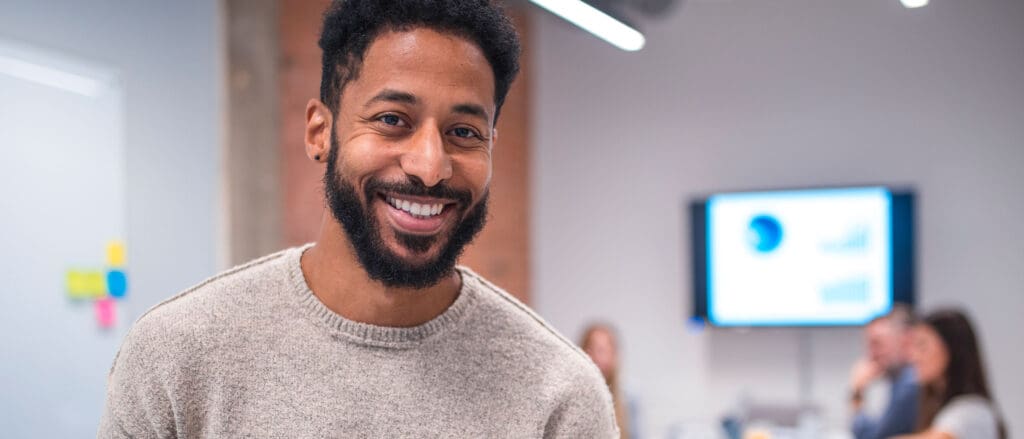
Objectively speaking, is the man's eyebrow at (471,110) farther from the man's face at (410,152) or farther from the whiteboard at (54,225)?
the whiteboard at (54,225)

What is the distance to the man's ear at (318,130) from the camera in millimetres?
1082

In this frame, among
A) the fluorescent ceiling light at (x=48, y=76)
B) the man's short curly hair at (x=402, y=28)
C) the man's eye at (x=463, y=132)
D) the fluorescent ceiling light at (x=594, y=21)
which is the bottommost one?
the man's eye at (x=463, y=132)

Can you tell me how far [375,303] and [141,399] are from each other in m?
0.30

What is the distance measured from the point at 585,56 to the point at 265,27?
87.6 inches

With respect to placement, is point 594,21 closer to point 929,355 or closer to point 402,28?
point 402,28

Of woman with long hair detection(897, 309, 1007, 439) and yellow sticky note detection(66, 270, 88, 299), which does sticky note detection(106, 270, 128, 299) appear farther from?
woman with long hair detection(897, 309, 1007, 439)

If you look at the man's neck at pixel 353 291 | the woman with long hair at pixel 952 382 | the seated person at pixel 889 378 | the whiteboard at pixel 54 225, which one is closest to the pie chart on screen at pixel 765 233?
the seated person at pixel 889 378

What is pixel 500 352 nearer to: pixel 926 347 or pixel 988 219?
pixel 926 347

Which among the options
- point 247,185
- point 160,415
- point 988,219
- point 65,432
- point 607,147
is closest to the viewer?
point 160,415

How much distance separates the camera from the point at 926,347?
285cm

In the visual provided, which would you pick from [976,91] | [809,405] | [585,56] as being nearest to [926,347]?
[809,405]

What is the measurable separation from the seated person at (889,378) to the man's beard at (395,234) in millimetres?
2473

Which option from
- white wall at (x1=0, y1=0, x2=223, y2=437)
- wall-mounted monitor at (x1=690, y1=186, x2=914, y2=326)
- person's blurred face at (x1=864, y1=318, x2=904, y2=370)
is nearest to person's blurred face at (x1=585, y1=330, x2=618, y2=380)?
wall-mounted monitor at (x1=690, y1=186, x2=914, y2=326)

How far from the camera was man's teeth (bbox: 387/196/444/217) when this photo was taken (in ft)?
3.30
